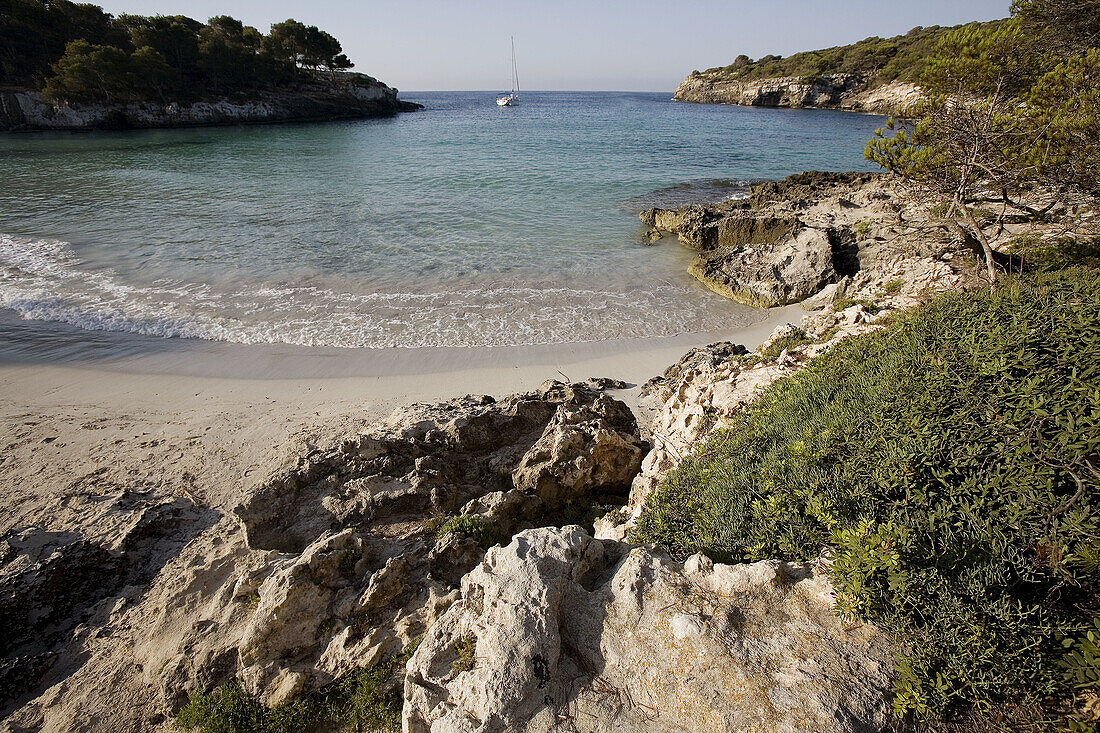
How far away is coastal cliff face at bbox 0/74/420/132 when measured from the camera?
5159cm

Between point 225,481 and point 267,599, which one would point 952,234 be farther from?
point 225,481

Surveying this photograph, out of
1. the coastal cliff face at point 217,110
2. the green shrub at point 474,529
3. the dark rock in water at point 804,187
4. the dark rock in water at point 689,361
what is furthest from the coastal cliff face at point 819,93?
the green shrub at point 474,529

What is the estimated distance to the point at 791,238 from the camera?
49.7ft

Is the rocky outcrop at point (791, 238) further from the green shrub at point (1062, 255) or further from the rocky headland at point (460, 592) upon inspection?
the rocky headland at point (460, 592)

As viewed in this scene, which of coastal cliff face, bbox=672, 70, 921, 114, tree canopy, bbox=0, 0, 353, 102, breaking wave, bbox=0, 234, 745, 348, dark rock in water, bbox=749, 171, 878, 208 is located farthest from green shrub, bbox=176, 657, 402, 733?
coastal cliff face, bbox=672, 70, 921, 114

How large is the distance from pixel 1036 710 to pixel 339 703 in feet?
13.7

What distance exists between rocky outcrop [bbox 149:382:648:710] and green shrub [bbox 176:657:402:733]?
0.26 feet

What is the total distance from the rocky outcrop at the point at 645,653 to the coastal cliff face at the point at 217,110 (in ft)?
243

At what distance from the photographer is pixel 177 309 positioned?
12945 millimetres

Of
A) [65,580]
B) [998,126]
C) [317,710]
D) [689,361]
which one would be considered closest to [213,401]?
[65,580]

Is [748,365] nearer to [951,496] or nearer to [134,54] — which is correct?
[951,496]

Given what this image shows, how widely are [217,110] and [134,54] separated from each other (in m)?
9.09

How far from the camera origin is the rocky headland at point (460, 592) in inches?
112

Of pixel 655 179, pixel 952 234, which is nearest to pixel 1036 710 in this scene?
pixel 952 234
